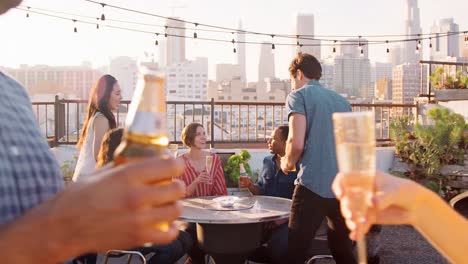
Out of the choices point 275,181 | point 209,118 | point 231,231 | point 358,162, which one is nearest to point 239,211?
point 231,231

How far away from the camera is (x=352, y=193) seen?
0.92m

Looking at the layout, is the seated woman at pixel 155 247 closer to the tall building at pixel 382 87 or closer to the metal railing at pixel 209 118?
the metal railing at pixel 209 118

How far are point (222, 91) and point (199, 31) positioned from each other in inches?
1123

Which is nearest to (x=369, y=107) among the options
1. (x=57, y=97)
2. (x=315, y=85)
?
(x=57, y=97)

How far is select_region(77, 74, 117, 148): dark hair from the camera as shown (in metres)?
3.74

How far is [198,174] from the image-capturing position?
173 inches

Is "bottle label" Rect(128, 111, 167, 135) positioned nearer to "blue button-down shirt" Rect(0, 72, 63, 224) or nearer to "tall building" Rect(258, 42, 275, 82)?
"blue button-down shirt" Rect(0, 72, 63, 224)

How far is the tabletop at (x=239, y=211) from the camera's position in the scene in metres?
3.29

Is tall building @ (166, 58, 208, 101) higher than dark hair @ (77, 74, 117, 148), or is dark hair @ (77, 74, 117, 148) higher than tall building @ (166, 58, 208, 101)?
tall building @ (166, 58, 208, 101)

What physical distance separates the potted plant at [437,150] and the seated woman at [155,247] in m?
4.86

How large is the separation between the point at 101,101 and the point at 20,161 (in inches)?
115

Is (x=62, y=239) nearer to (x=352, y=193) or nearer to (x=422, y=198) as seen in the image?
(x=352, y=193)

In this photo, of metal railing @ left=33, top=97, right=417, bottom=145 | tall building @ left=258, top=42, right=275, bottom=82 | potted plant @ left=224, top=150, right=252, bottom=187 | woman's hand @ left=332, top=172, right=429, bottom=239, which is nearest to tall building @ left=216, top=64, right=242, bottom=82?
tall building @ left=258, top=42, right=275, bottom=82

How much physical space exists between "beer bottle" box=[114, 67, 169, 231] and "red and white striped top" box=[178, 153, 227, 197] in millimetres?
3641
